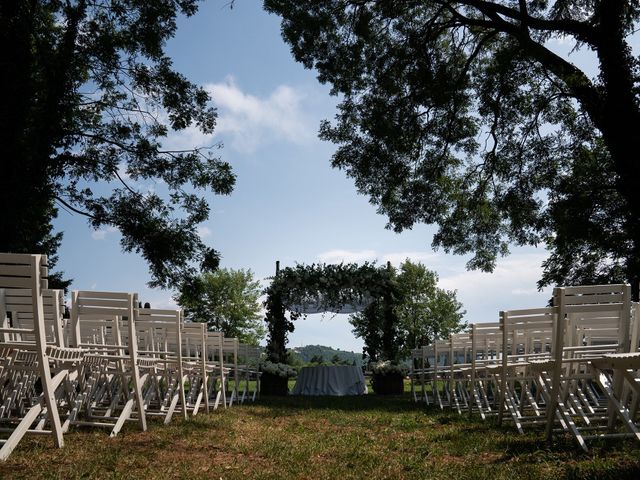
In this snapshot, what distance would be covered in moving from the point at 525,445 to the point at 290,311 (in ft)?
46.4

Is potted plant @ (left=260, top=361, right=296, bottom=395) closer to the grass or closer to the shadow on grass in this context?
the shadow on grass

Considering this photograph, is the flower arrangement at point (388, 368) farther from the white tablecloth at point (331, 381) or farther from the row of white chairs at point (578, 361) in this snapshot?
the row of white chairs at point (578, 361)

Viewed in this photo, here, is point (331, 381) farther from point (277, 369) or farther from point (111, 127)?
point (111, 127)

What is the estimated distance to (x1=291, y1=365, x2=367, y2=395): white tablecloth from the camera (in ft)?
56.3

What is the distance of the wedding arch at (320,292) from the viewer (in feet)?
60.8

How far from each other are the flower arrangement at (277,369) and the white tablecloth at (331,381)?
476 mm

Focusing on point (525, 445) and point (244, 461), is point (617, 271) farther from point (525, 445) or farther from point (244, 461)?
point (244, 461)

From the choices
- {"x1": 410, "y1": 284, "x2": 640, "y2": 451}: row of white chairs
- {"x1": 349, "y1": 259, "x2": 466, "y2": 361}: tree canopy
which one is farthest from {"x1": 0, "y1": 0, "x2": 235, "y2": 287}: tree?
{"x1": 349, "y1": 259, "x2": 466, "y2": 361}: tree canopy

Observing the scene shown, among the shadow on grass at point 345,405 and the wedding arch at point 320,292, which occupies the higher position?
the wedding arch at point 320,292

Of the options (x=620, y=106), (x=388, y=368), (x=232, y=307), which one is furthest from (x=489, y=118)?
(x=232, y=307)

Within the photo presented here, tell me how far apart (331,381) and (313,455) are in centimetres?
1270

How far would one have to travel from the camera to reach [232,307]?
4934 centimetres

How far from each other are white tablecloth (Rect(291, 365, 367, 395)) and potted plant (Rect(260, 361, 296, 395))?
45 cm

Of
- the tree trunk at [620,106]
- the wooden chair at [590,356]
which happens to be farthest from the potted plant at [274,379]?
the wooden chair at [590,356]
